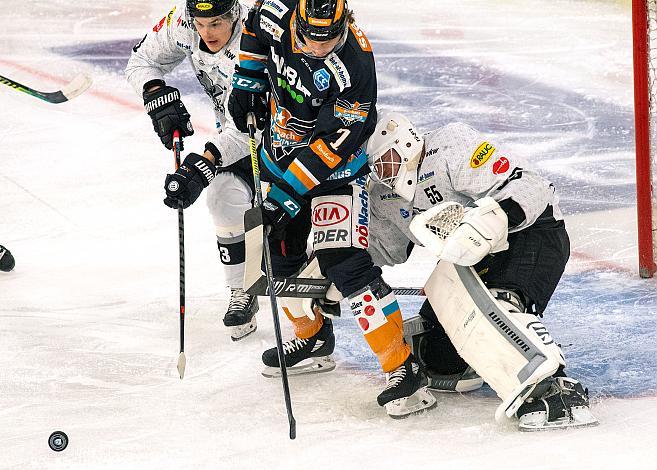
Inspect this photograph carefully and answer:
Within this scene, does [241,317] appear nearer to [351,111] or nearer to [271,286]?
[271,286]

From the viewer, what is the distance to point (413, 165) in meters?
Result: 2.97

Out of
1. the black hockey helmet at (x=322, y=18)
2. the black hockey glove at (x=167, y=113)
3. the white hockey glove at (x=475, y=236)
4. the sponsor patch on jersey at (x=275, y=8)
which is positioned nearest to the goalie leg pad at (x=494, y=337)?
the white hockey glove at (x=475, y=236)

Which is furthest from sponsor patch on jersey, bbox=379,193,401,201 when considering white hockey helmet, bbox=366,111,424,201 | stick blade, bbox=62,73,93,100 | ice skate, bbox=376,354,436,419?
stick blade, bbox=62,73,93,100

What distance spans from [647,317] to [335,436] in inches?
51.9

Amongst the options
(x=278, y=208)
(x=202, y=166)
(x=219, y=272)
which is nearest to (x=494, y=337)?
(x=278, y=208)

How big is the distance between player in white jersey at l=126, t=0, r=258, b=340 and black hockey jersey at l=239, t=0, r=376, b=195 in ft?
1.23

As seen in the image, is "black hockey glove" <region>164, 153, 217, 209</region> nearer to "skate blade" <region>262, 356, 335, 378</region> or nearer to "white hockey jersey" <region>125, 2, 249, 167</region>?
"white hockey jersey" <region>125, 2, 249, 167</region>

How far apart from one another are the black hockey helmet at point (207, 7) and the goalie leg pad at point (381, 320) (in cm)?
108

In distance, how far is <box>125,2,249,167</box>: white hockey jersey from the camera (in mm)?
3551

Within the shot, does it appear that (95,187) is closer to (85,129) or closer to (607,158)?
(85,129)

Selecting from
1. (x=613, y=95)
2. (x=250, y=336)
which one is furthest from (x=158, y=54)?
(x=613, y=95)

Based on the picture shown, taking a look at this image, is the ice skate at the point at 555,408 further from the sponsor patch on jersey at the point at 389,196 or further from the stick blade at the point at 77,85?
the stick blade at the point at 77,85

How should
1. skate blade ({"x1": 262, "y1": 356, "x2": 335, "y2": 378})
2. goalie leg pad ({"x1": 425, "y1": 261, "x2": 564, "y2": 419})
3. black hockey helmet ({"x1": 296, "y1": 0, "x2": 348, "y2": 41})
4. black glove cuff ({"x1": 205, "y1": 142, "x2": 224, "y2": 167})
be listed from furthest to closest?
black glove cuff ({"x1": 205, "y1": 142, "x2": 224, "y2": 167}) < skate blade ({"x1": 262, "y1": 356, "x2": 335, "y2": 378}) < black hockey helmet ({"x1": 296, "y1": 0, "x2": 348, "y2": 41}) < goalie leg pad ({"x1": 425, "y1": 261, "x2": 564, "y2": 419})

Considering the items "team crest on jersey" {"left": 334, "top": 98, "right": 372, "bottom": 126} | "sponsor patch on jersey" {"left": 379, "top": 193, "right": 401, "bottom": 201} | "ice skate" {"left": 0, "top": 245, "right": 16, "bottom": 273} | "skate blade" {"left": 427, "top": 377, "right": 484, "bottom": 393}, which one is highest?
"team crest on jersey" {"left": 334, "top": 98, "right": 372, "bottom": 126}
